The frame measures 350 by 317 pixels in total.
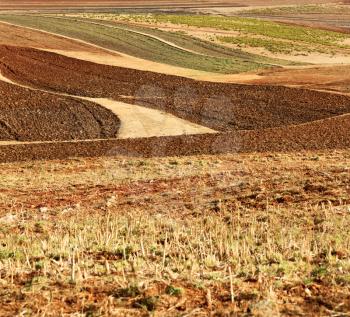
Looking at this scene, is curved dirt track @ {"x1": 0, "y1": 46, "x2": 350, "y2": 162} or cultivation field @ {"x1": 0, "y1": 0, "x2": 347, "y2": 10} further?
cultivation field @ {"x1": 0, "y1": 0, "x2": 347, "y2": 10}

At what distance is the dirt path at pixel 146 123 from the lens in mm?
29141

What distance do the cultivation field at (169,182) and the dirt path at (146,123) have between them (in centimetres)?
15

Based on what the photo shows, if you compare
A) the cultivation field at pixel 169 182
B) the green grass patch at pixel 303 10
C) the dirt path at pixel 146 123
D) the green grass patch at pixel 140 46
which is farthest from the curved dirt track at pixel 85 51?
the green grass patch at pixel 303 10

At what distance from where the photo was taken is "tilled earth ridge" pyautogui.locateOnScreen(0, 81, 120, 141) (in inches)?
1148

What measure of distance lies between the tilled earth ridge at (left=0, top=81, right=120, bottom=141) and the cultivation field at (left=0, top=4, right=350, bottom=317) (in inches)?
5.2

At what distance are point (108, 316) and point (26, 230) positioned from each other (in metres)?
5.64

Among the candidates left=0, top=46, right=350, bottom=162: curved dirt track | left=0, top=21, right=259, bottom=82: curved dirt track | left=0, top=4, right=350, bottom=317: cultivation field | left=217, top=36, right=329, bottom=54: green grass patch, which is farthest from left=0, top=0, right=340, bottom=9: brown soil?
left=0, top=46, right=350, bottom=162: curved dirt track

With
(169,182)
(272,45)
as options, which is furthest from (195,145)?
(272,45)

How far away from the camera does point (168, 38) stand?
212 ft

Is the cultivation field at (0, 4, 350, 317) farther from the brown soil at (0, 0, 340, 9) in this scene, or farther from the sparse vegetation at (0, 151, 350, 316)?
the brown soil at (0, 0, 340, 9)

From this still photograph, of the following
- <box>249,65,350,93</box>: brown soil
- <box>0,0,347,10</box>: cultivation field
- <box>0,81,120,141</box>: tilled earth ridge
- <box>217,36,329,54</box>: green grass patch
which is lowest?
<box>0,81,120,141</box>: tilled earth ridge

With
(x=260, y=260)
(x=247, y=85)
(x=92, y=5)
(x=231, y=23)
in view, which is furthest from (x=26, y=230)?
(x=92, y=5)

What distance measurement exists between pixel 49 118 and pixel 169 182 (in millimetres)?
14970

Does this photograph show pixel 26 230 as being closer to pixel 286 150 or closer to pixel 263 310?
pixel 263 310
